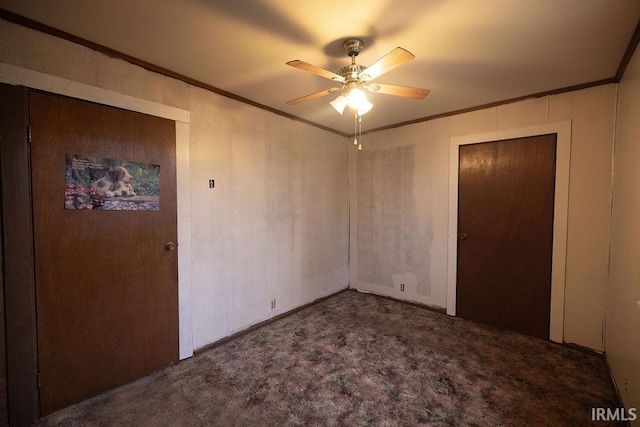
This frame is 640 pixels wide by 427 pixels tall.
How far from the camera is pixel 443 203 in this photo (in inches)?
131

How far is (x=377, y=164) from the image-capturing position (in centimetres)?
395

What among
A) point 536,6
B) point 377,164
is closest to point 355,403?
point 536,6

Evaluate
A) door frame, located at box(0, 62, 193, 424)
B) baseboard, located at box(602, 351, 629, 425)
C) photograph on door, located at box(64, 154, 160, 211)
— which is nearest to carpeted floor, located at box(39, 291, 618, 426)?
baseboard, located at box(602, 351, 629, 425)

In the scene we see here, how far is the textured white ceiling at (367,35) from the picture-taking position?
1.51 meters

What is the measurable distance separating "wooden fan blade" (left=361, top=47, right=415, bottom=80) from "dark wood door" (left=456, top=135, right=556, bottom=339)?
6.63 ft

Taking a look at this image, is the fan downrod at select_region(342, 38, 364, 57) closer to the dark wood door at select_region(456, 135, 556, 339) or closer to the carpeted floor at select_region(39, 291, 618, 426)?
the dark wood door at select_region(456, 135, 556, 339)

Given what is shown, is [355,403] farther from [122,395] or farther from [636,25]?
[636,25]

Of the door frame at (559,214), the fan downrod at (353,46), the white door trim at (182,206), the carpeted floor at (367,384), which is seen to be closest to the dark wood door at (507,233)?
the door frame at (559,214)

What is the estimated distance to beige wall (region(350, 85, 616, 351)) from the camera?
2434 mm

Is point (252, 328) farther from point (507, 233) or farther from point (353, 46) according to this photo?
point (507, 233)

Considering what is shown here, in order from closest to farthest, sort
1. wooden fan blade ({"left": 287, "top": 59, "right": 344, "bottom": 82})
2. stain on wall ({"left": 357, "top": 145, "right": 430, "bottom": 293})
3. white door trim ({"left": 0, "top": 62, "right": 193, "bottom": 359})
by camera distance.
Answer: wooden fan blade ({"left": 287, "top": 59, "right": 344, "bottom": 82}) → white door trim ({"left": 0, "top": 62, "right": 193, "bottom": 359}) → stain on wall ({"left": 357, "top": 145, "right": 430, "bottom": 293})

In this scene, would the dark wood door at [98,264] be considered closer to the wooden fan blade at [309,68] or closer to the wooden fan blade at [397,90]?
the wooden fan blade at [309,68]

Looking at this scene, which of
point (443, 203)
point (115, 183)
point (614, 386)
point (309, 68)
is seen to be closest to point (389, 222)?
point (443, 203)

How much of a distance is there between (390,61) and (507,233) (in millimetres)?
2391
